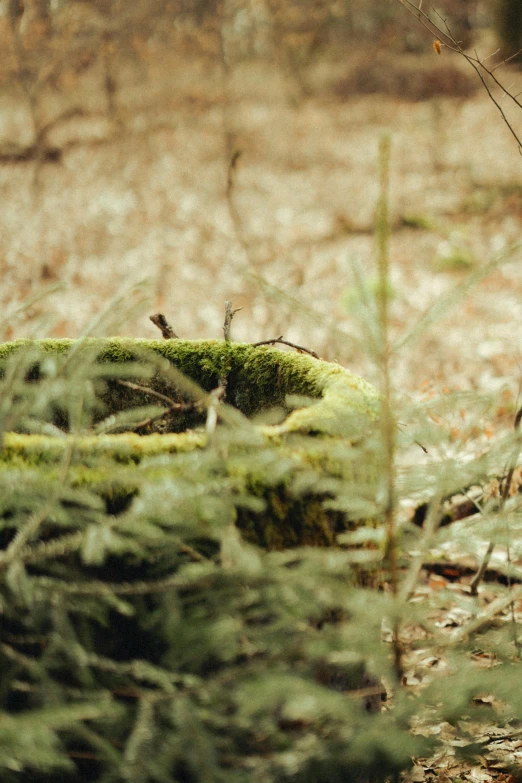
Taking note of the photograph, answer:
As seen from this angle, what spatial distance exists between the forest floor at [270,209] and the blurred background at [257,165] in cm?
4

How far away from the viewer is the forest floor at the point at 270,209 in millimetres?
7230

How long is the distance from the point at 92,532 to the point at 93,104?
12930mm

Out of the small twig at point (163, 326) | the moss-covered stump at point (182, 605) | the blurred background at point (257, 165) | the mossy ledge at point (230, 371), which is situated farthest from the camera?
the blurred background at point (257, 165)

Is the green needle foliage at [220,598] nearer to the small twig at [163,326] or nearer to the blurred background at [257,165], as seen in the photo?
the small twig at [163,326]

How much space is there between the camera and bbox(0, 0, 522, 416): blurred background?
7702 mm

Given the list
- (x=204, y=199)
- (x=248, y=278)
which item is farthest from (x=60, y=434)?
(x=204, y=199)

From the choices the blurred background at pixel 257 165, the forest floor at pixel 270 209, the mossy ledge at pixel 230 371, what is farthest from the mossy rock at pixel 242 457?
the blurred background at pixel 257 165

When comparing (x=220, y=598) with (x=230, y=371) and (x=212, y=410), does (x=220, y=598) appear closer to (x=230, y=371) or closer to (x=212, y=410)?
(x=212, y=410)

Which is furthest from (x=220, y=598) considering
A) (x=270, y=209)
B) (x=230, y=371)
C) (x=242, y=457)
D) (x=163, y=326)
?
(x=270, y=209)

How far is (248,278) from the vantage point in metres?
1.46

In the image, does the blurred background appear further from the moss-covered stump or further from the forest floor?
the moss-covered stump

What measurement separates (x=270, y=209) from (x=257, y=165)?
5.57 feet

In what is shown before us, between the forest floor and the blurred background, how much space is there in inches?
1.6

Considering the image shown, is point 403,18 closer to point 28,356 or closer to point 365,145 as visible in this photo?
point 365,145
